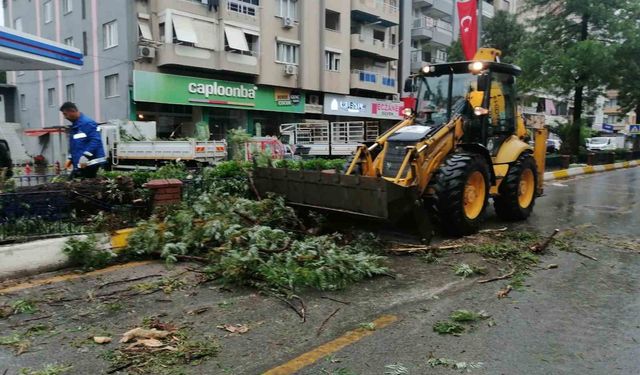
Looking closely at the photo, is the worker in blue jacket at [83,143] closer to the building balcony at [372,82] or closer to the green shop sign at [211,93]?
the green shop sign at [211,93]

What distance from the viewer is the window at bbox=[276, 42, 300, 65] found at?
30.6m

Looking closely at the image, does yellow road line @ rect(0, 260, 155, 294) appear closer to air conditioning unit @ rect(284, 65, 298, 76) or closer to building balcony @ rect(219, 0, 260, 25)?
building balcony @ rect(219, 0, 260, 25)

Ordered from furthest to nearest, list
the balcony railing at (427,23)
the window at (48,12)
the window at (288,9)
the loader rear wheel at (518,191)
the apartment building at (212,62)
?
the balcony railing at (427,23)
the window at (48,12)
the window at (288,9)
the apartment building at (212,62)
the loader rear wheel at (518,191)

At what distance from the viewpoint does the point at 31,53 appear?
13.0 m

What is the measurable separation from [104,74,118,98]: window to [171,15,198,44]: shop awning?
391 centimetres

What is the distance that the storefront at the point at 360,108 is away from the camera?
3416 cm

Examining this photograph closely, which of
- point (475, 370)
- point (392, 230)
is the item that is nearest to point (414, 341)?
point (475, 370)

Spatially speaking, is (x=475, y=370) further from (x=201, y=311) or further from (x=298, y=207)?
(x=298, y=207)

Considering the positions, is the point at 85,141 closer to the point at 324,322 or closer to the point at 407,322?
the point at 324,322

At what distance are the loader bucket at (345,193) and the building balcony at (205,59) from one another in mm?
19119

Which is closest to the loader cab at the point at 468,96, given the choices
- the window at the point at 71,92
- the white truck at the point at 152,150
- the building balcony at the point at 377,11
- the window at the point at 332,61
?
the white truck at the point at 152,150

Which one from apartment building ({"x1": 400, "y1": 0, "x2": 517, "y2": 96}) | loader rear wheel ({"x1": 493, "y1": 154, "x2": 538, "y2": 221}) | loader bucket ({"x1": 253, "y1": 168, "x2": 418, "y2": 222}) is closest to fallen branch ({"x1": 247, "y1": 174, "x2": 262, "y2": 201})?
loader bucket ({"x1": 253, "y1": 168, "x2": 418, "y2": 222})

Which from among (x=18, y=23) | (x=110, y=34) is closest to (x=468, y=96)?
(x=110, y=34)

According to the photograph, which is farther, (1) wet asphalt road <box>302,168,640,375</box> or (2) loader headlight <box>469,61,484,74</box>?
(2) loader headlight <box>469,61,484,74</box>
